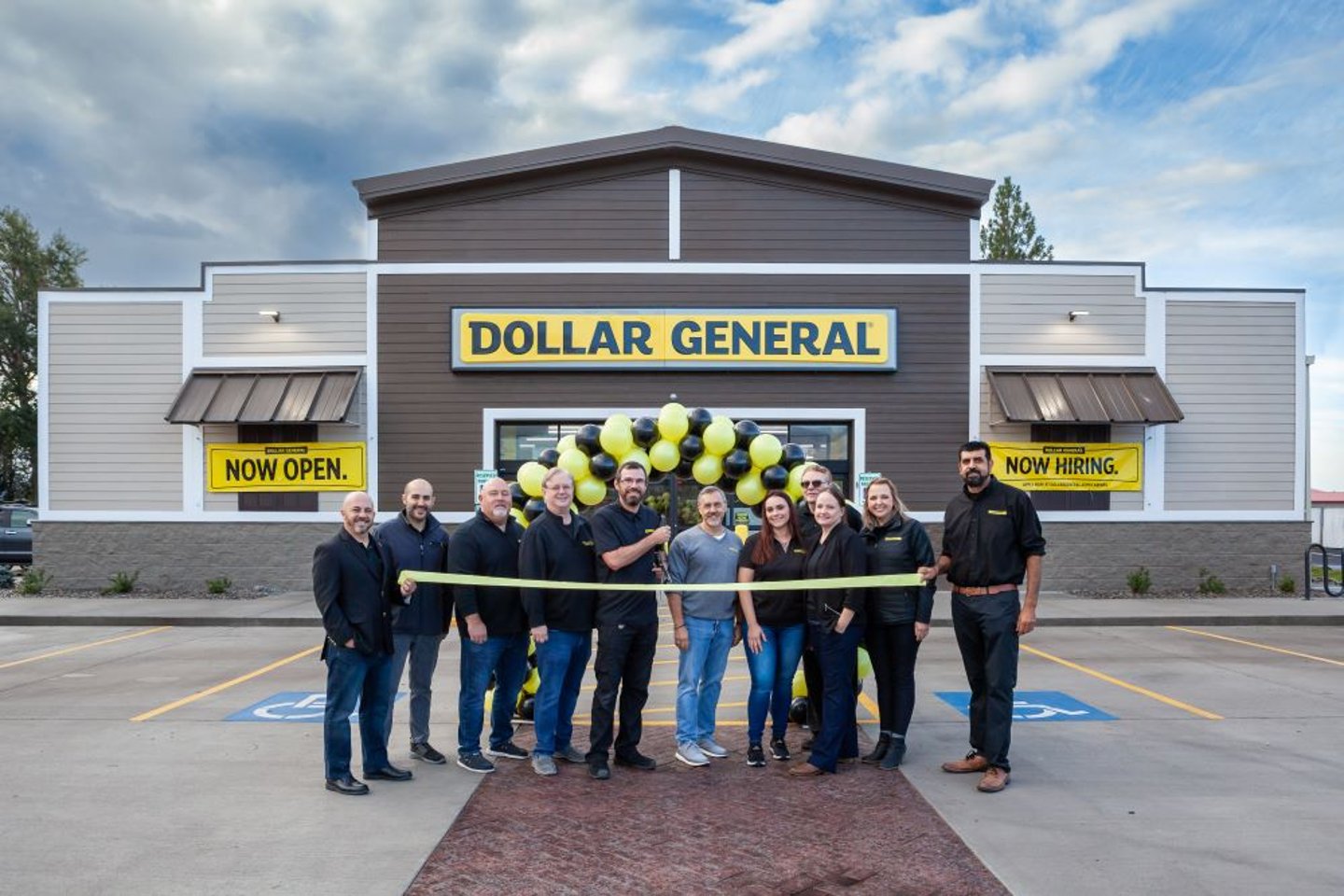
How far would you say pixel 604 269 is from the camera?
1565 cm

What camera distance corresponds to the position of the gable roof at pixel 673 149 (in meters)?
15.5

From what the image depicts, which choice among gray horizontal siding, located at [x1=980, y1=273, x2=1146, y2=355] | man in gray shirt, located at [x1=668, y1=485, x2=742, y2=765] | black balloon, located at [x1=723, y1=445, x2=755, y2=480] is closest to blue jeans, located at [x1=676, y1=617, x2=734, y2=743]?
man in gray shirt, located at [x1=668, y1=485, x2=742, y2=765]

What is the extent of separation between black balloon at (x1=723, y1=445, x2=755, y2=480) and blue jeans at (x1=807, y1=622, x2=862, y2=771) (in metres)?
2.32

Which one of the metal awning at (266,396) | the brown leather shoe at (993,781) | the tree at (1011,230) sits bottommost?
the brown leather shoe at (993,781)

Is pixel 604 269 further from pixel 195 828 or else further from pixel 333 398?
pixel 195 828

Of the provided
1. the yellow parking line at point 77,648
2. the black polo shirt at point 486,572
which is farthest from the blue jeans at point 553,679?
the yellow parking line at point 77,648

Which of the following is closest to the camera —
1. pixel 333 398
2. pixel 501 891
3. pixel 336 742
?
pixel 501 891

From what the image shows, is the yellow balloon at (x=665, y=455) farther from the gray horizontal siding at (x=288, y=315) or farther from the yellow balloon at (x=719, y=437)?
the gray horizontal siding at (x=288, y=315)

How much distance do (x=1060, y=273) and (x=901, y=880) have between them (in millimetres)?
14279

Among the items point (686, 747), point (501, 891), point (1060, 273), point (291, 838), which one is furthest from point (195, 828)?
point (1060, 273)

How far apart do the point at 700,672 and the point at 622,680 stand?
0.54 metres

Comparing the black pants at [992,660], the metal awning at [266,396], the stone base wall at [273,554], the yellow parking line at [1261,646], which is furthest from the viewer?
the stone base wall at [273,554]

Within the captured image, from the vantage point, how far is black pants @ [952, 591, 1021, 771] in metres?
5.51

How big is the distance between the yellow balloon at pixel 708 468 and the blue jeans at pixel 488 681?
2.56 metres
